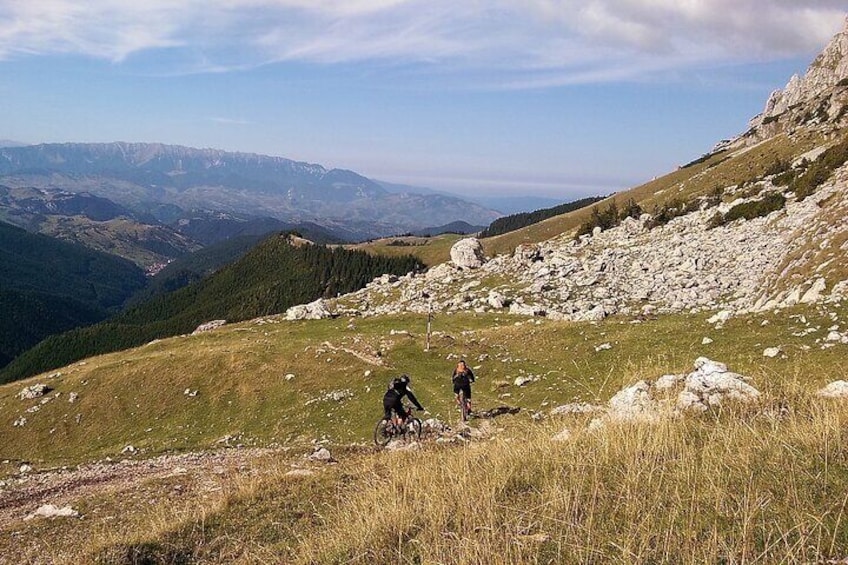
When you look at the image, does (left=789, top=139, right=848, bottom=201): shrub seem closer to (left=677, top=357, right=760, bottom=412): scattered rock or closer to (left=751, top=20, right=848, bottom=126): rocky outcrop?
(left=677, top=357, right=760, bottom=412): scattered rock

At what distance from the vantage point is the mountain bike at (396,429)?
64.3 ft

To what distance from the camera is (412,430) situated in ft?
65.8

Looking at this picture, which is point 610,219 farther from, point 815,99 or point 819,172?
point 815,99

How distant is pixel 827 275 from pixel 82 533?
32.7 metres

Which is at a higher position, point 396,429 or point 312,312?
point 396,429

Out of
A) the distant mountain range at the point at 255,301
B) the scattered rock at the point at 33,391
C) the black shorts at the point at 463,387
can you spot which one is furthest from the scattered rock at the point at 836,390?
the distant mountain range at the point at 255,301

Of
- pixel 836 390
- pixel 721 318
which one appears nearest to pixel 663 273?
pixel 721 318

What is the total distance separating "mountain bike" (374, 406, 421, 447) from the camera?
64.3 ft

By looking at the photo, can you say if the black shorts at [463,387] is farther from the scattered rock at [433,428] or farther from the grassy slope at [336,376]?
the grassy slope at [336,376]

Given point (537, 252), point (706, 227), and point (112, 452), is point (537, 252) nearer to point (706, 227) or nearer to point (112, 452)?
point (706, 227)

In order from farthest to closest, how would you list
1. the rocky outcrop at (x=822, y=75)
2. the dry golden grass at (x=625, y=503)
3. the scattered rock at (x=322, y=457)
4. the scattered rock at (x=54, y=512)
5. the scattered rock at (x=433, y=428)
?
the rocky outcrop at (x=822, y=75) < the scattered rock at (x=433, y=428) < the scattered rock at (x=322, y=457) < the scattered rock at (x=54, y=512) < the dry golden grass at (x=625, y=503)

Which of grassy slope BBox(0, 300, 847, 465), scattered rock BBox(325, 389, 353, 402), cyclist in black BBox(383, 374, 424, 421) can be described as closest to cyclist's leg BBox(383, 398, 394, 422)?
cyclist in black BBox(383, 374, 424, 421)

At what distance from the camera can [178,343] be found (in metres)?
67.2

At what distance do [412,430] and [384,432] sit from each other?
1041 millimetres
